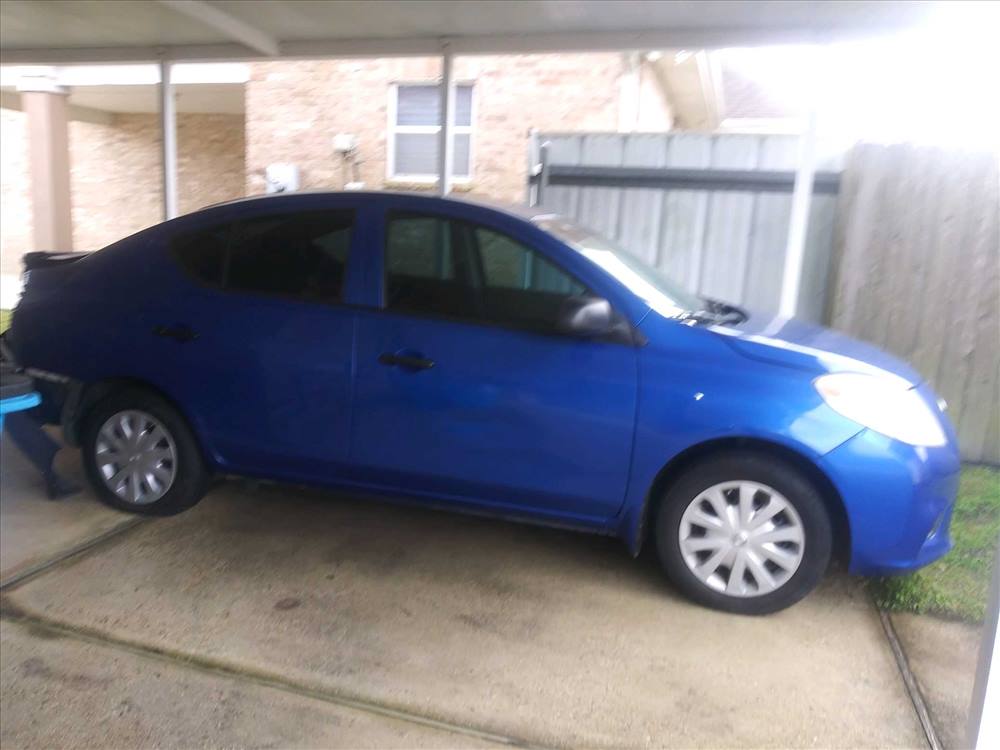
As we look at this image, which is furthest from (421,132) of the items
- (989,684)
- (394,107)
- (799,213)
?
(989,684)

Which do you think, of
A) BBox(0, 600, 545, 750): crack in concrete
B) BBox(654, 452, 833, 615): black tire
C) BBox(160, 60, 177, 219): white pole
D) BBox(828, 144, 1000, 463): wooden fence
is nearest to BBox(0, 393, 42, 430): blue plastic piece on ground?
BBox(0, 600, 545, 750): crack in concrete

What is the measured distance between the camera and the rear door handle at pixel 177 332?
436cm

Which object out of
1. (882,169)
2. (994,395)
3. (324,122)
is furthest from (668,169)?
(324,122)

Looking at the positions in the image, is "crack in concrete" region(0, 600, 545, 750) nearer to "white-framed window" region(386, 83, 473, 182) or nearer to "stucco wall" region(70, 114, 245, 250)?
"white-framed window" region(386, 83, 473, 182)

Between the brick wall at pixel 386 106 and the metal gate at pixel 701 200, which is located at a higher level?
the brick wall at pixel 386 106

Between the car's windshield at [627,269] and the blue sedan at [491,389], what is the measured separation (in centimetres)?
3

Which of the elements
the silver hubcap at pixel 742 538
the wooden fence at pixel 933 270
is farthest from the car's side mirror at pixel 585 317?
the wooden fence at pixel 933 270

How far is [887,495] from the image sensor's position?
11.6 feet

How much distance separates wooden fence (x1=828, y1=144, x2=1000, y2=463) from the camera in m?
5.86

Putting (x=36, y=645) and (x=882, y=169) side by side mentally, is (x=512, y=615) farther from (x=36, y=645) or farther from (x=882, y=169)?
(x=882, y=169)

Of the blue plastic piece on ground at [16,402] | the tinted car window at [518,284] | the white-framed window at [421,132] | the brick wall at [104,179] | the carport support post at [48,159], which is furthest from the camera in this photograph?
the brick wall at [104,179]

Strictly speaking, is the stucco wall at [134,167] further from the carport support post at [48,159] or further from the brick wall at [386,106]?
the brick wall at [386,106]

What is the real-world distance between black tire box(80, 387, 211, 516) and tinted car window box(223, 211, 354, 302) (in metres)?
0.76

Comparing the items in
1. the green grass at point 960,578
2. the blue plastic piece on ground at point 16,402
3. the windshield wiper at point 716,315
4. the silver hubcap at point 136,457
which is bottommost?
the green grass at point 960,578
